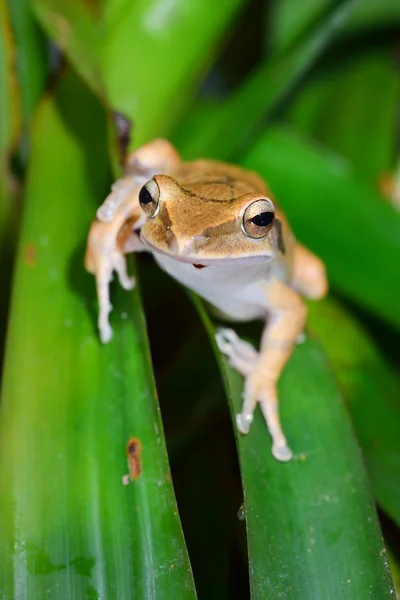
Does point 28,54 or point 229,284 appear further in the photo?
point 28,54

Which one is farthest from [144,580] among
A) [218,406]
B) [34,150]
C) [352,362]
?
[34,150]

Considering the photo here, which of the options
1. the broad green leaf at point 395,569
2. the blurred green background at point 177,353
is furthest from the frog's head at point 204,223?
the broad green leaf at point 395,569

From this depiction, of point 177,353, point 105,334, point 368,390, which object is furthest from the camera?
point 177,353

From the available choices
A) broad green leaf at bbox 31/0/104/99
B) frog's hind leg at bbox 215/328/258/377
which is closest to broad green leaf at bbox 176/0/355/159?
broad green leaf at bbox 31/0/104/99

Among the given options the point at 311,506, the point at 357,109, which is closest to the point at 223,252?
the point at 311,506

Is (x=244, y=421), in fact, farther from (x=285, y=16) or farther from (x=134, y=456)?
(x=285, y=16)

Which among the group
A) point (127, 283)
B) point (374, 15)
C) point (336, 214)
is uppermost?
point (374, 15)

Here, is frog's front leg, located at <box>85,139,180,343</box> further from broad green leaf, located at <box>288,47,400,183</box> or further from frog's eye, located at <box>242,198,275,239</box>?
broad green leaf, located at <box>288,47,400,183</box>
